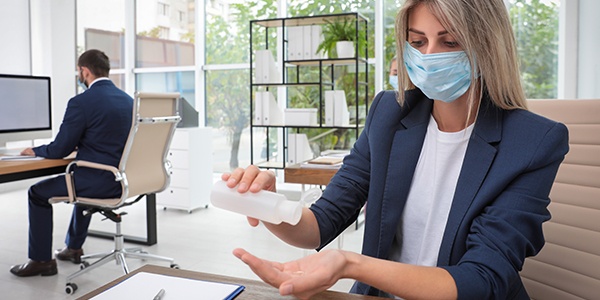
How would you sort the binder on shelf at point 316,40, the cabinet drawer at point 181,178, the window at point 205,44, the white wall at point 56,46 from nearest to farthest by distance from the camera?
the binder on shelf at point 316,40 < the cabinet drawer at point 181,178 < the window at point 205,44 < the white wall at point 56,46

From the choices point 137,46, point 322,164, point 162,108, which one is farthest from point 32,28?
point 322,164

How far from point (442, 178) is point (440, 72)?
0.23 m

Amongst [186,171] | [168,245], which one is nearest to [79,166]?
[168,245]

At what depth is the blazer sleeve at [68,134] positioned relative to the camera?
2910mm

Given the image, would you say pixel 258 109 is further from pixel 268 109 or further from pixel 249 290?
pixel 249 290

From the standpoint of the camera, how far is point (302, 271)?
2.52 feet

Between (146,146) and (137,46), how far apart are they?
12.5 feet

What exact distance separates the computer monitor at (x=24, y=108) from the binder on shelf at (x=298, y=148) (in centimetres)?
194

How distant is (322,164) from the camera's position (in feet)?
8.89

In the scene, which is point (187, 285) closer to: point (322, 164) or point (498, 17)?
point (498, 17)

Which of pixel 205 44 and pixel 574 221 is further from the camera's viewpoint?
pixel 205 44

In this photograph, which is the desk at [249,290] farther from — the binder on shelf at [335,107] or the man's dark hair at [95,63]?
the binder on shelf at [335,107]

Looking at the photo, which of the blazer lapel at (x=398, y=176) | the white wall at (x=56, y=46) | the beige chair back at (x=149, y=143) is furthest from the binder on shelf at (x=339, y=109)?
the white wall at (x=56, y=46)

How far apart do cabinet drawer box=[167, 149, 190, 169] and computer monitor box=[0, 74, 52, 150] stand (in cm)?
123
